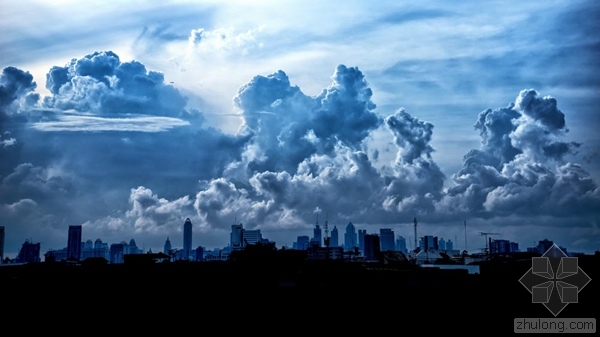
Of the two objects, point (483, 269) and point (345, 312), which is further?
point (483, 269)

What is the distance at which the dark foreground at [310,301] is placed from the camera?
4141 centimetres

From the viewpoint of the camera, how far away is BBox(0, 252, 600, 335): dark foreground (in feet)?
136

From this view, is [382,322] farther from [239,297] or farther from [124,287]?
[124,287]

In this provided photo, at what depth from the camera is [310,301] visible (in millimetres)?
44250

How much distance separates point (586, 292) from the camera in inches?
1784

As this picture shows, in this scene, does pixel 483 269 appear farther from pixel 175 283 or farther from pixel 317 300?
pixel 175 283

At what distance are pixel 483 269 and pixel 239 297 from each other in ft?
90.5

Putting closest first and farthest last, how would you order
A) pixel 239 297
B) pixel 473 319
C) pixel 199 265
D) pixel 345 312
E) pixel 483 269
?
pixel 473 319
pixel 345 312
pixel 239 297
pixel 483 269
pixel 199 265

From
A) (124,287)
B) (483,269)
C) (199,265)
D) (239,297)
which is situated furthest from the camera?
(199,265)

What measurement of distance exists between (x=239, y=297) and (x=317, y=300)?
6651 mm

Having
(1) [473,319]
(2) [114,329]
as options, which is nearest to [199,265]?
(2) [114,329]

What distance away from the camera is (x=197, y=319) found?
43.0 metres

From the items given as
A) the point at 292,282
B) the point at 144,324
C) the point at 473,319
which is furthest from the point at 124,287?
the point at 473,319

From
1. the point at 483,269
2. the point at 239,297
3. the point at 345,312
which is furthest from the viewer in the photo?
the point at 483,269
